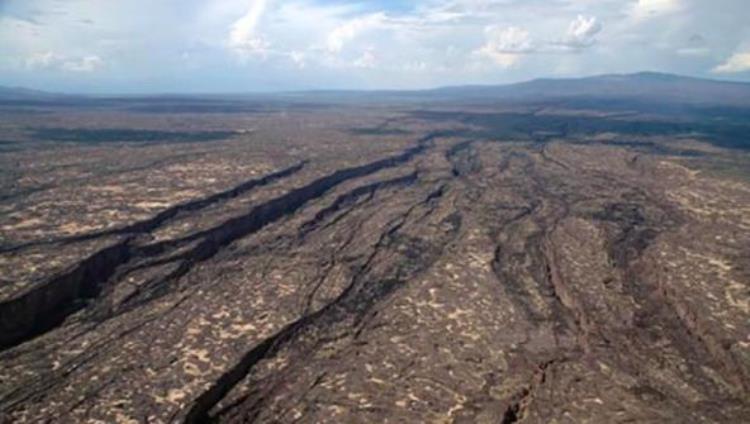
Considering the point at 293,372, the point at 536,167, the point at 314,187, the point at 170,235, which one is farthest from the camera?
the point at 536,167

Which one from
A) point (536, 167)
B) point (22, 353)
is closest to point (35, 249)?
point (22, 353)

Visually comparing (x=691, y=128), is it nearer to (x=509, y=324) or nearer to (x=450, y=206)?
(x=450, y=206)

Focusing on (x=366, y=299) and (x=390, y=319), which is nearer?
(x=390, y=319)

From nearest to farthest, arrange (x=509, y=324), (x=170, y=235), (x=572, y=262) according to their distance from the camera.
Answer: (x=509, y=324)
(x=572, y=262)
(x=170, y=235)

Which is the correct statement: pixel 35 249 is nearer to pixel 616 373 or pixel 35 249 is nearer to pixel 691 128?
pixel 616 373

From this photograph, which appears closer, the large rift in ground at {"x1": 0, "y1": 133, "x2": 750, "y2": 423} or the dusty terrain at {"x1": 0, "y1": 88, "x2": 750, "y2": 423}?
the large rift in ground at {"x1": 0, "y1": 133, "x2": 750, "y2": 423}

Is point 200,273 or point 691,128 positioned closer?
point 200,273

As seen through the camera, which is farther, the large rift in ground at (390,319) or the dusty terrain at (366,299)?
the dusty terrain at (366,299)
